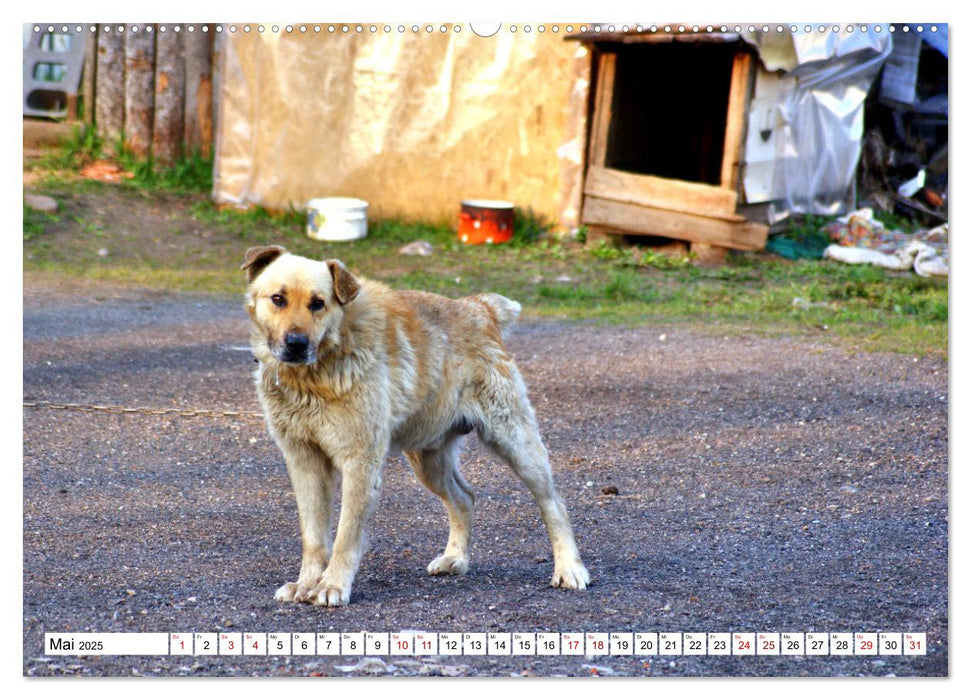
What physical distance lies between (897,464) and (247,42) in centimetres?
871

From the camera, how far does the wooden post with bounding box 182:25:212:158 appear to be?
496 inches

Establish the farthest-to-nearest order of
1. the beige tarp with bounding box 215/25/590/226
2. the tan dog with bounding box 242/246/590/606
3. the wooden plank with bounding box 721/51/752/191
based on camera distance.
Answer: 1. the beige tarp with bounding box 215/25/590/226
2. the wooden plank with bounding box 721/51/752/191
3. the tan dog with bounding box 242/246/590/606

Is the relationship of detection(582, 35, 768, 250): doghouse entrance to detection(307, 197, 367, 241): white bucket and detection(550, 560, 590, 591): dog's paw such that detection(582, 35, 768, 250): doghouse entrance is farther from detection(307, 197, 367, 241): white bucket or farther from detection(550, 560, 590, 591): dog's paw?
detection(550, 560, 590, 591): dog's paw

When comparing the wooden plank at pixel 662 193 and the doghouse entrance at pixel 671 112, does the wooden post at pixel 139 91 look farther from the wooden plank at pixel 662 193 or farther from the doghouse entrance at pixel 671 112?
the doghouse entrance at pixel 671 112

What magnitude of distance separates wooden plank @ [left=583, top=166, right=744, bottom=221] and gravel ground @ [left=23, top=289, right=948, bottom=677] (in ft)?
9.33

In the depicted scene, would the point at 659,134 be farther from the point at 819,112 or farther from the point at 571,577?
the point at 571,577

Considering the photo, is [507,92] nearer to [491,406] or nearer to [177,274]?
[177,274]

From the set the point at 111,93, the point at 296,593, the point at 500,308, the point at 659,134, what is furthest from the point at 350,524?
the point at 659,134

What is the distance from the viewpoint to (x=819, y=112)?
12.4m

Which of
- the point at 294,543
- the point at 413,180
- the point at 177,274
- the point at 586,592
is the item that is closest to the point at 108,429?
the point at 294,543

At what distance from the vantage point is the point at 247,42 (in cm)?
1241

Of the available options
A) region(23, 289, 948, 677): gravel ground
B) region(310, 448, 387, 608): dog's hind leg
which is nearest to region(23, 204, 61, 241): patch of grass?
region(23, 289, 948, 677): gravel ground

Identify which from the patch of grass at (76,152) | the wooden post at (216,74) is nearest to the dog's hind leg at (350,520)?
the patch of grass at (76,152)

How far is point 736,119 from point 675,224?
1.18 metres
